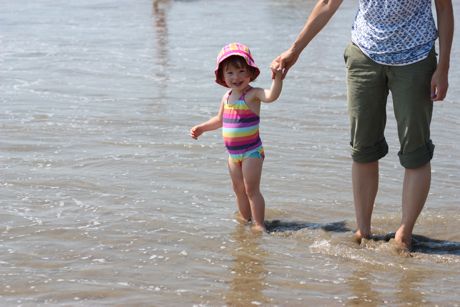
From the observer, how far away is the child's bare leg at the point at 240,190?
5.59m

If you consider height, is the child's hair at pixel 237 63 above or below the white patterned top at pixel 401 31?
below

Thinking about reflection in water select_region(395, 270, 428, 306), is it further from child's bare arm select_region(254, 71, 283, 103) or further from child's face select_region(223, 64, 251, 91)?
child's face select_region(223, 64, 251, 91)

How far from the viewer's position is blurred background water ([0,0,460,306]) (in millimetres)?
4500

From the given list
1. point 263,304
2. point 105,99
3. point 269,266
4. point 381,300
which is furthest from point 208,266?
point 105,99

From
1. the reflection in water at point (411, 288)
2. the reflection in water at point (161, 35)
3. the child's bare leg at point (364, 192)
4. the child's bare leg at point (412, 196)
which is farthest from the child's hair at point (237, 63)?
the reflection in water at point (161, 35)

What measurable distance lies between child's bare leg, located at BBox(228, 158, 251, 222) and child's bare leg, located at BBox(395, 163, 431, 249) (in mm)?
996

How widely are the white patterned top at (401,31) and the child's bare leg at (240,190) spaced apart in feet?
3.88

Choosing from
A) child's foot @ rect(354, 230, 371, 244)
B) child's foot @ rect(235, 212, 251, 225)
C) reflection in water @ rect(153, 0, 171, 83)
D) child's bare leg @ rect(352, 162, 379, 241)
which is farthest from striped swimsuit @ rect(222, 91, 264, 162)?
reflection in water @ rect(153, 0, 171, 83)

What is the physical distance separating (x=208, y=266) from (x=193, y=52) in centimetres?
769

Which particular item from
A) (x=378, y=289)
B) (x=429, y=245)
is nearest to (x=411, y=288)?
(x=378, y=289)

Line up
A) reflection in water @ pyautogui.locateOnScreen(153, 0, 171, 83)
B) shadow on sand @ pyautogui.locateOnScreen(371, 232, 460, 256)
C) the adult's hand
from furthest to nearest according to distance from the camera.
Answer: reflection in water @ pyautogui.locateOnScreen(153, 0, 171, 83), shadow on sand @ pyautogui.locateOnScreen(371, 232, 460, 256), the adult's hand

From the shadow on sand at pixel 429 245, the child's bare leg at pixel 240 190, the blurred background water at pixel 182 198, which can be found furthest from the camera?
the child's bare leg at pixel 240 190

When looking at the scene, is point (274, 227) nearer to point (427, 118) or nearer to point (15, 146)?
point (427, 118)

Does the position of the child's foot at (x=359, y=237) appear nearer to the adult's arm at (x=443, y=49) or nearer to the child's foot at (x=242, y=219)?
the child's foot at (x=242, y=219)
